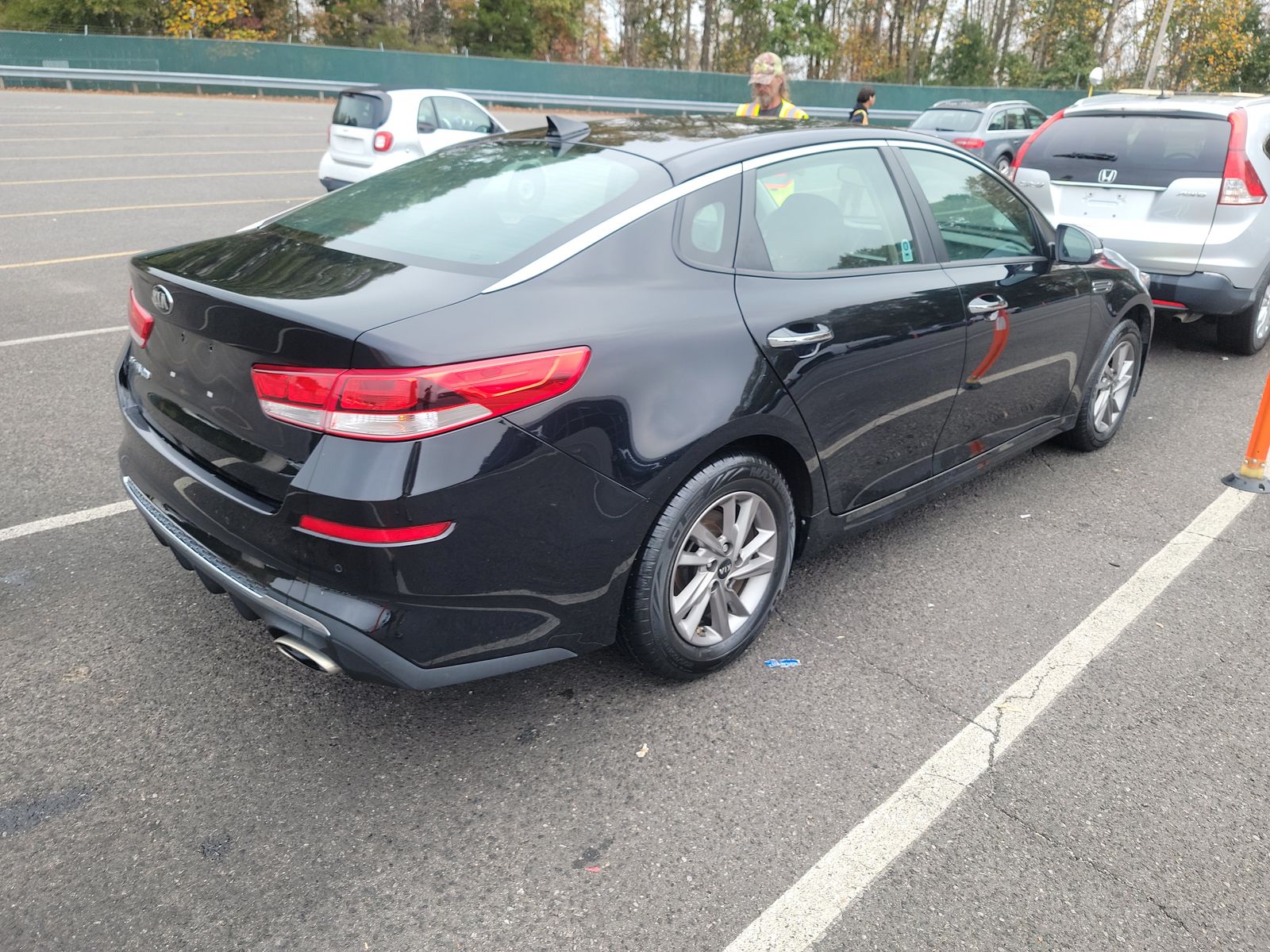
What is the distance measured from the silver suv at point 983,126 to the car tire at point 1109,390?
13268 millimetres

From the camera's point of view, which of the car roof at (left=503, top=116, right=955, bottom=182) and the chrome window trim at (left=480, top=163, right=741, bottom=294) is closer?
the chrome window trim at (left=480, top=163, right=741, bottom=294)

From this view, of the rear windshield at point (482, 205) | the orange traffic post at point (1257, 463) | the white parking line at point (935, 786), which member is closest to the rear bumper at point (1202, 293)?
the orange traffic post at point (1257, 463)

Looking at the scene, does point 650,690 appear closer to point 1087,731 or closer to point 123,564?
point 1087,731

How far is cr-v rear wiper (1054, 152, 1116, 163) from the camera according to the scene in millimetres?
6930

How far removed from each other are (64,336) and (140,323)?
416 cm

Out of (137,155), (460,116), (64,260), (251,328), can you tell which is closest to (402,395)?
(251,328)

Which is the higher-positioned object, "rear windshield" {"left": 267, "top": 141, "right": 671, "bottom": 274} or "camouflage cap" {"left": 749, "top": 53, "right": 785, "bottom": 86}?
"camouflage cap" {"left": 749, "top": 53, "right": 785, "bottom": 86}

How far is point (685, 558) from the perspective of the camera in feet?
9.87

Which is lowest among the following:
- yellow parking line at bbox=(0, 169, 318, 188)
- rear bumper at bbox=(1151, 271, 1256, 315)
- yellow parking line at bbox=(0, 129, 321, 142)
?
yellow parking line at bbox=(0, 169, 318, 188)

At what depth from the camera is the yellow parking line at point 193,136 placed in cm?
1759

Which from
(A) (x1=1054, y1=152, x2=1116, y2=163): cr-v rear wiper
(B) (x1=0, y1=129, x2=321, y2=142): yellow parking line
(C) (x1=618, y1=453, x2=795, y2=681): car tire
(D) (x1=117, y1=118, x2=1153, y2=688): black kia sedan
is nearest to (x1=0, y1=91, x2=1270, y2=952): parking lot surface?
(C) (x1=618, y1=453, x2=795, y2=681): car tire

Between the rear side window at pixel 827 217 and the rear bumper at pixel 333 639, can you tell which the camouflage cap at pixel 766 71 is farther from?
the rear bumper at pixel 333 639

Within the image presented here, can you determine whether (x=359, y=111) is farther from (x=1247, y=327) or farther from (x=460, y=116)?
(x=1247, y=327)

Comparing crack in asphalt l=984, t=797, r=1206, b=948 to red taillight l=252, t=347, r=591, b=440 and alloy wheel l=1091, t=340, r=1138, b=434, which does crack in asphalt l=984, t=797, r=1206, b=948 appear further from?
alloy wheel l=1091, t=340, r=1138, b=434
